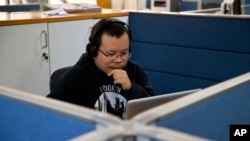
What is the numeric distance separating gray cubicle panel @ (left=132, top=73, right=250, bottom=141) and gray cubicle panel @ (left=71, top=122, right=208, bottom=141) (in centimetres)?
4

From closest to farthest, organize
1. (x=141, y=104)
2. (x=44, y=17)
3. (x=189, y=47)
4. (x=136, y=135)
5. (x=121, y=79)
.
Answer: (x=136, y=135), (x=141, y=104), (x=121, y=79), (x=44, y=17), (x=189, y=47)

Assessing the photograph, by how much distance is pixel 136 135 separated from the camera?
2.21 feet

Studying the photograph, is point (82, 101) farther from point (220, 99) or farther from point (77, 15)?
point (77, 15)

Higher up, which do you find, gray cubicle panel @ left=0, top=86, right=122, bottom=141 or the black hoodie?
gray cubicle panel @ left=0, top=86, right=122, bottom=141

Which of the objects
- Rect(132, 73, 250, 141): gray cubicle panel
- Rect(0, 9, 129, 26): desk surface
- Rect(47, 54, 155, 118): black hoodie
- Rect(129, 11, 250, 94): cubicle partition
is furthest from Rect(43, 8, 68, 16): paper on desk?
Rect(132, 73, 250, 141): gray cubicle panel

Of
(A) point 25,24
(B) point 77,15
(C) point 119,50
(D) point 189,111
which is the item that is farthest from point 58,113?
(B) point 77,15

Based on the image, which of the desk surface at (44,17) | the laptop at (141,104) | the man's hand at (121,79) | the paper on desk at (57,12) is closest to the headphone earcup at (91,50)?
the man's hand at (121,79)

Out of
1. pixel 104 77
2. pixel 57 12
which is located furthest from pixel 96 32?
pixel 57 12

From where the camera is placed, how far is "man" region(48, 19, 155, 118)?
5.27 ft

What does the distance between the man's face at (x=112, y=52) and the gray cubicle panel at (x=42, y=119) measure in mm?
706

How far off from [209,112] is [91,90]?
0.83 m

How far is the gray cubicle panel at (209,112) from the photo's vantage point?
2.49 feet

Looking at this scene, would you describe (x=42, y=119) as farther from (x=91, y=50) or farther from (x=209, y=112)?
(x=91, y=50)

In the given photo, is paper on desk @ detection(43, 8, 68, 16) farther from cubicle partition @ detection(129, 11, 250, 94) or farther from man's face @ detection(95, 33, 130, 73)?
man's face @ detection(95, 33, 130, 73)
